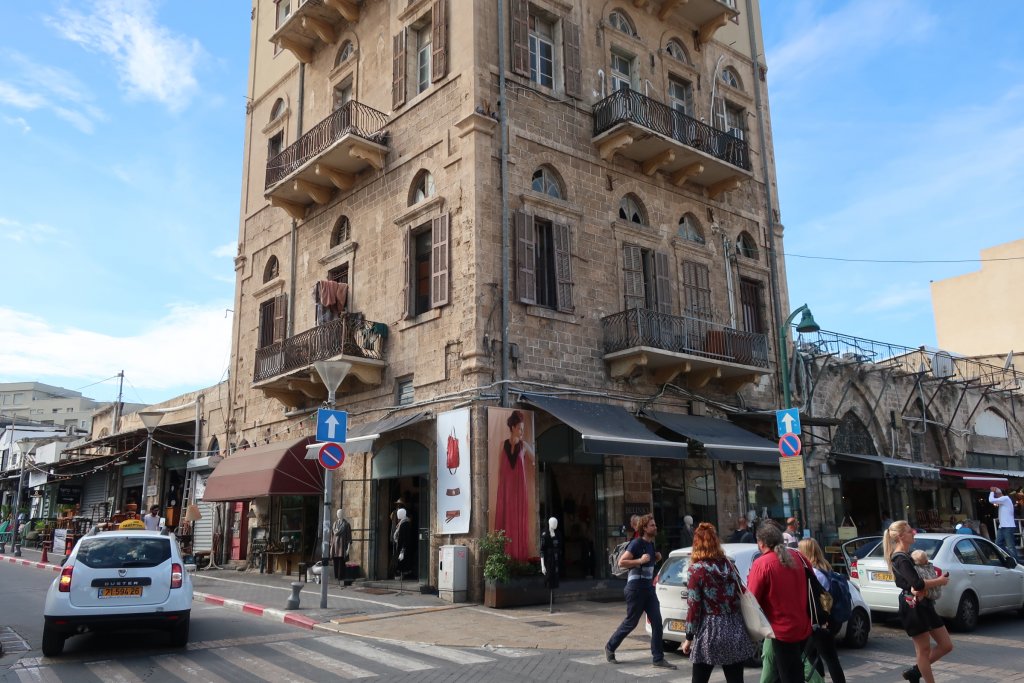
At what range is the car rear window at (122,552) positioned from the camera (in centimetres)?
956

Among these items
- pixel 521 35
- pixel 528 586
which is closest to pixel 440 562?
pixel 528 586

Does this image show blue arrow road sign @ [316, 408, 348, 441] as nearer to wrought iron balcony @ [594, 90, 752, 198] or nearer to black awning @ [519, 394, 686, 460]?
black awning @ [519, 394, 686, 460]

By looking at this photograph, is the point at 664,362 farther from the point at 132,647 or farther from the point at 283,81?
the point at 283,81

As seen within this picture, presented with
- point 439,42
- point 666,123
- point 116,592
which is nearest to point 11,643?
point 116,592

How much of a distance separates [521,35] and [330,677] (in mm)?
13949

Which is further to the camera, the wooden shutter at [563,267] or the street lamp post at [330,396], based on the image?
the wooden shutter at [563,267]

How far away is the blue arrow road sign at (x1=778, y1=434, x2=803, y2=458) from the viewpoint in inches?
543

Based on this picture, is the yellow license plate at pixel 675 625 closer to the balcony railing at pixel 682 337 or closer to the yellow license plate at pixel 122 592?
the yellow license plate at pixel 122 592

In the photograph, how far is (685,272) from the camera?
755 inches

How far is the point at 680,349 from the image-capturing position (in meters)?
17.1

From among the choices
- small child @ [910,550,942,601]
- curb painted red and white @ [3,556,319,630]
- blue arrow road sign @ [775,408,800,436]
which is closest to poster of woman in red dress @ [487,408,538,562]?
curb painted red and white @ [3,556,319,630]

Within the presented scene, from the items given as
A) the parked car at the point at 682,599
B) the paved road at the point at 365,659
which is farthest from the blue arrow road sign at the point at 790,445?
the parked car at the point at 682,599

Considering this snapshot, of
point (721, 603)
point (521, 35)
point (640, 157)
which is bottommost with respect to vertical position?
point (721, 603)

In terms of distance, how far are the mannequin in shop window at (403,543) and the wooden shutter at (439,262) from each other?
435cm
